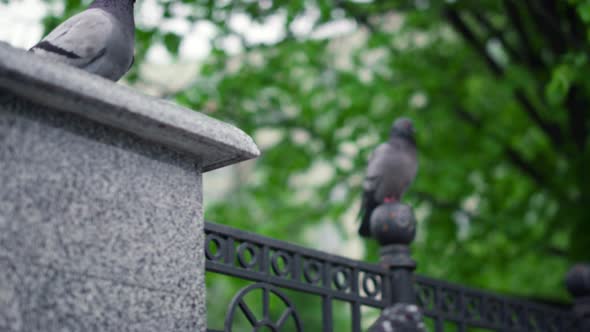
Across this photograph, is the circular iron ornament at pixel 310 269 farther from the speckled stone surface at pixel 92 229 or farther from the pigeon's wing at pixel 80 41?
the pigeon's wing at pixel 80 41

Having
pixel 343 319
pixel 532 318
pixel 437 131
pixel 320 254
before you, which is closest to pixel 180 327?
pixel 320 254

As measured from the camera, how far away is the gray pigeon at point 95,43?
242cm

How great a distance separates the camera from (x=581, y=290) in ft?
15.9

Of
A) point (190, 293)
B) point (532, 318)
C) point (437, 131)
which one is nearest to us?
point (190, 293)

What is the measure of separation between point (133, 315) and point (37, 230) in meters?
0.40

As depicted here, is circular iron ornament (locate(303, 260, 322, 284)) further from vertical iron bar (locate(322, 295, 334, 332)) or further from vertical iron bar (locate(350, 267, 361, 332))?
vertical iron bar (locate(350, 267, 361, 332))

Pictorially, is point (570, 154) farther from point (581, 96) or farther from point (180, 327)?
point (180, 327)

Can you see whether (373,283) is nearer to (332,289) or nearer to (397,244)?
(397,244)

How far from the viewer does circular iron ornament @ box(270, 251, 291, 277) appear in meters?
3.16

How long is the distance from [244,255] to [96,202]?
2.98 feet

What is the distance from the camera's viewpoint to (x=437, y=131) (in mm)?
7953

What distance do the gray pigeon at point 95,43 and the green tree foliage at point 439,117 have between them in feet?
14.1

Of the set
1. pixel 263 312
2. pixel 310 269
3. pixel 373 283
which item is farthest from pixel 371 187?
pixel 263 312

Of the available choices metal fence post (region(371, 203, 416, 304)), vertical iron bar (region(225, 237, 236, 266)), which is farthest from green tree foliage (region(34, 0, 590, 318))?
vertical iron bar (region(225, 237, 236, 266))
